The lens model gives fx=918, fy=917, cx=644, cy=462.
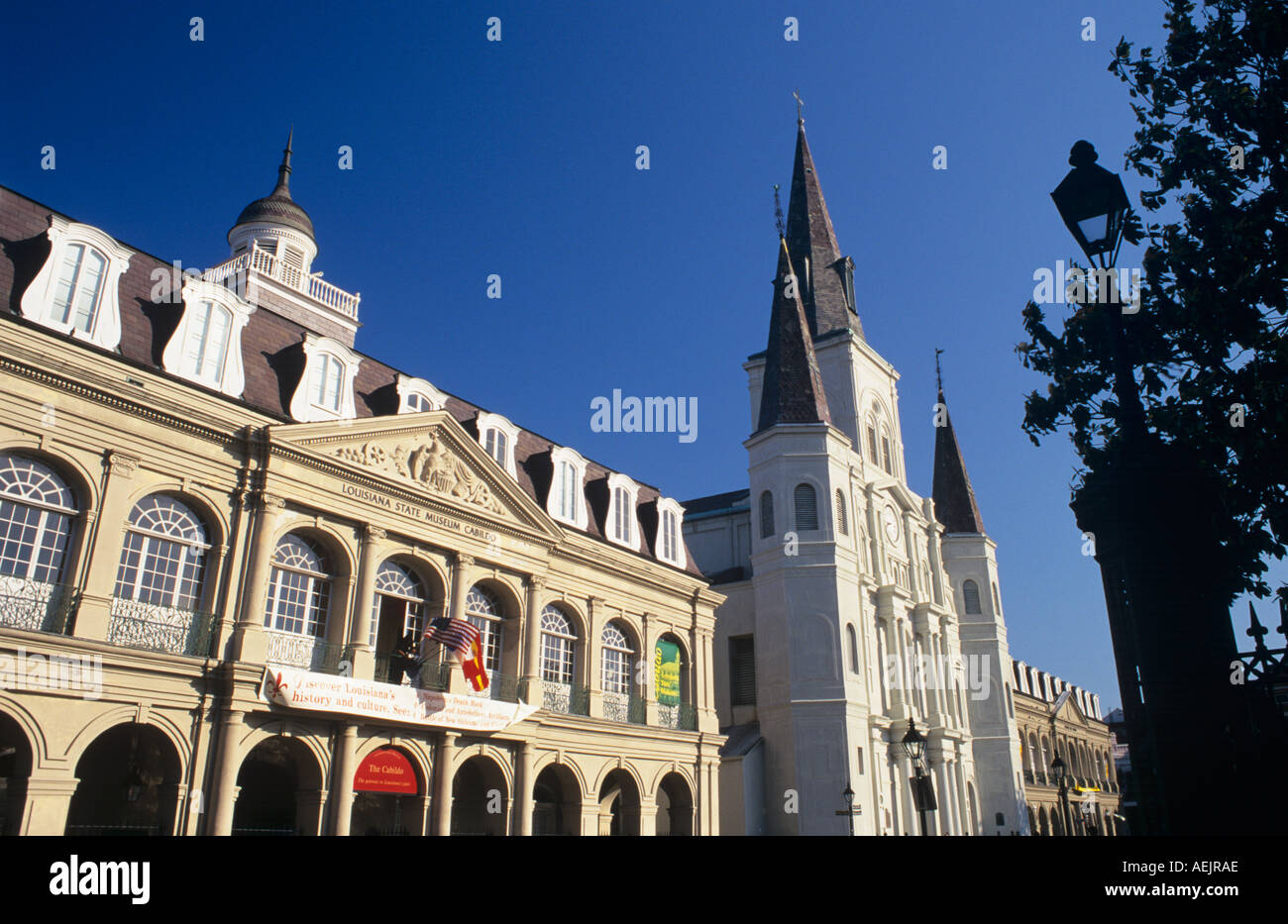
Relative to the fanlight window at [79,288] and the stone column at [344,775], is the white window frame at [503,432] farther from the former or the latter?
the fanlight window at [79,288]

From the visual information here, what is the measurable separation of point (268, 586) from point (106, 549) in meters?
3.77

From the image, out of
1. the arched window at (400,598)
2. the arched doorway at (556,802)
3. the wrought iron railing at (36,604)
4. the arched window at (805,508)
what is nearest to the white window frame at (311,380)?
the arched window at (400,598)

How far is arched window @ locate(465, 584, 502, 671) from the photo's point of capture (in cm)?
2586

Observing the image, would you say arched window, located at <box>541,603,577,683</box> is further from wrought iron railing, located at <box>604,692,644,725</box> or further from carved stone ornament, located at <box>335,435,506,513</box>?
carved stone ornament, located at <box>335,435,506,513</box>

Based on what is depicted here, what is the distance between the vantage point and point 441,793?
23.0 meters

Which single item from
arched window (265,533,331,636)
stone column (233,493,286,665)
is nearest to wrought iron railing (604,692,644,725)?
arched window (265,533,331,636)

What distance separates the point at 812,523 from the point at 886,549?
795 centimetres

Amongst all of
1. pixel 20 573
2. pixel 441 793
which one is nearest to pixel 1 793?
pixel 20 573

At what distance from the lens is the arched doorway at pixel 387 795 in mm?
21766

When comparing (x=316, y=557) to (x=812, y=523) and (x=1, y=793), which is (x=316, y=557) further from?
(x=812, y=523)

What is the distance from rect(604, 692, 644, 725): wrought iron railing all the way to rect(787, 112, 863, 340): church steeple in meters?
27.6

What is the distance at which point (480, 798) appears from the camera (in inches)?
1010

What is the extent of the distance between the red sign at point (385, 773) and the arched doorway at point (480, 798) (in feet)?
7.00

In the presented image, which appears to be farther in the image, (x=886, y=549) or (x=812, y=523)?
(x=886, y=549)
